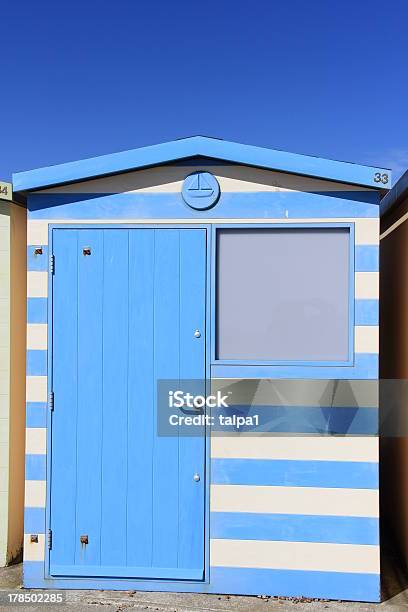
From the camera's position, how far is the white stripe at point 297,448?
341cm

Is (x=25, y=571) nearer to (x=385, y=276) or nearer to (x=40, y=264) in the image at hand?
(x=40, y=264)

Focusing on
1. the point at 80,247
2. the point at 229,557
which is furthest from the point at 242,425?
the point at 80,247

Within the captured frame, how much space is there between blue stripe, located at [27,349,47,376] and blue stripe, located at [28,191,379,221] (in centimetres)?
92

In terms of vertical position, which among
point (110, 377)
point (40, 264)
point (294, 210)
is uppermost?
point (294, 210)

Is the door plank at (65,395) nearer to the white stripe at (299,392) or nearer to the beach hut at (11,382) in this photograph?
the beach hut at (11,382)

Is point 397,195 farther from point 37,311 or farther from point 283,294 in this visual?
point 37,311

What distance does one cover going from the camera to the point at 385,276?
15.0ft

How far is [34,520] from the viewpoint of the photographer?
355 cm

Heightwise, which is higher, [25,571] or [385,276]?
[385,276]

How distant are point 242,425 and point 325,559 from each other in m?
1.00

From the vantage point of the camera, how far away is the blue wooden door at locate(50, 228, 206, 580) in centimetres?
349

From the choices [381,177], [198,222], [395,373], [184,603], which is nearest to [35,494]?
[184,603]

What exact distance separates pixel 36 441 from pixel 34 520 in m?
0.52

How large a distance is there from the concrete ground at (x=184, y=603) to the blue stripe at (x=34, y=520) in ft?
1.27
